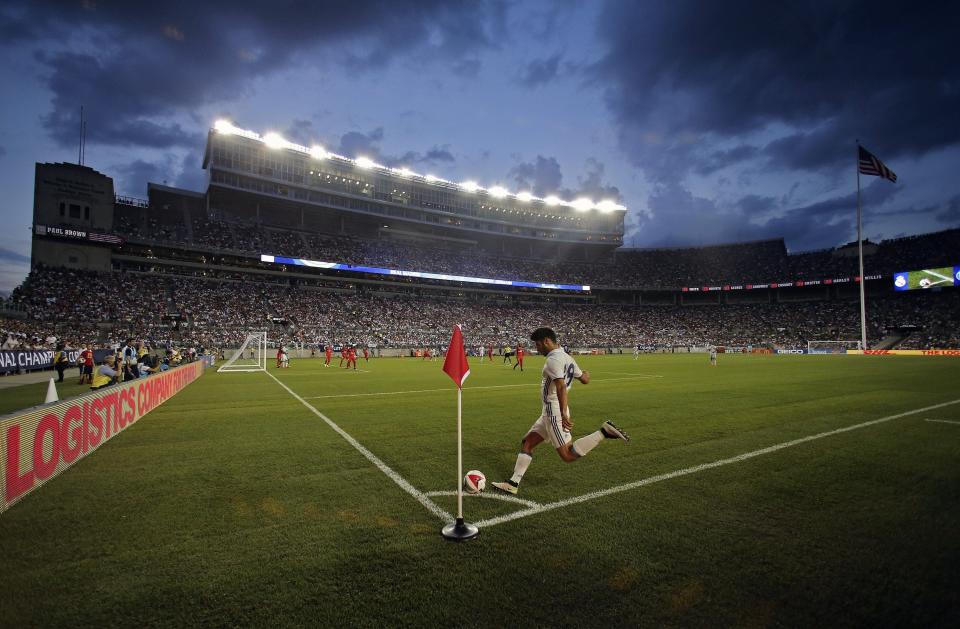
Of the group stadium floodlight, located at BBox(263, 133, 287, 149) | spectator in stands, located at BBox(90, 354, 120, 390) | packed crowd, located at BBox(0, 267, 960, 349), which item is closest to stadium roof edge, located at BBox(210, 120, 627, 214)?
stadium floodlight, located at BBox(263, 133, 287, 149)

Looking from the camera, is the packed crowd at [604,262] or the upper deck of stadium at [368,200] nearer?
the packed crowd at [604,262]

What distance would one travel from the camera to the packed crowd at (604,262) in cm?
5700

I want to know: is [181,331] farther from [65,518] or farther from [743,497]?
[743,497]

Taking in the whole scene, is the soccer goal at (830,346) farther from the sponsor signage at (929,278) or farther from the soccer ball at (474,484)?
the soccer ball at (474,484)

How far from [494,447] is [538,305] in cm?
7058

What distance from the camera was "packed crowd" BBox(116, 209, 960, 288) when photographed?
2244 inches

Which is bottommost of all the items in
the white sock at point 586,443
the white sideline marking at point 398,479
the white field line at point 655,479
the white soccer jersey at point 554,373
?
the white sideline marking at point 398,479

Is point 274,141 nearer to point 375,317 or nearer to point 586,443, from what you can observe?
point 375,317

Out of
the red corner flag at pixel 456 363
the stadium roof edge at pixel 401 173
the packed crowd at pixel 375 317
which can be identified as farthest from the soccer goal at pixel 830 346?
the red corner flag at pixel 456 363

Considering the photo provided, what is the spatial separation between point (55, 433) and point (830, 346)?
72.3 metres

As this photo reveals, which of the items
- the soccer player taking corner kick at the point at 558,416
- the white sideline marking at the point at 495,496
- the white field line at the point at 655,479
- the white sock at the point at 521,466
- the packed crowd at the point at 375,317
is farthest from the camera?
the packed crowd at the point at 375,317

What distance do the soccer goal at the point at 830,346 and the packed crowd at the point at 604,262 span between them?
1598cm

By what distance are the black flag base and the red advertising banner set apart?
5.08m

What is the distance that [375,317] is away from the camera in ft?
189
